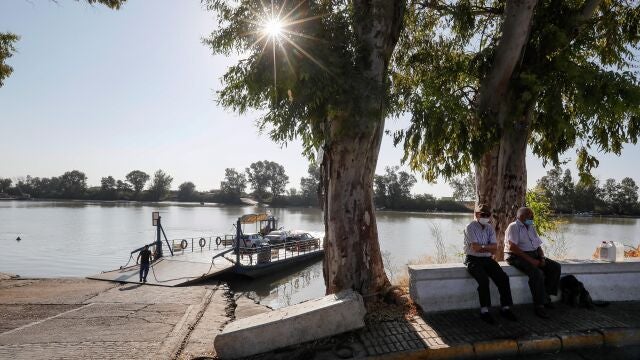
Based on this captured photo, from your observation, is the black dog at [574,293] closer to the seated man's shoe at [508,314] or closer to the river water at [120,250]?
the seated man's shoe at [508,314]

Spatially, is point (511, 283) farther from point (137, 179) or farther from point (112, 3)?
point (137, 179)

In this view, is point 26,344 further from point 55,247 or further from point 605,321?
point 55,247

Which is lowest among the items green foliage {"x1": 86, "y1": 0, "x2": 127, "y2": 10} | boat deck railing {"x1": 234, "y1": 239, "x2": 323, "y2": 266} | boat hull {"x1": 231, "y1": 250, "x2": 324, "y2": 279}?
boat hull {"x1": 231, "y1": 250, "x2": 324, "y2": 279}

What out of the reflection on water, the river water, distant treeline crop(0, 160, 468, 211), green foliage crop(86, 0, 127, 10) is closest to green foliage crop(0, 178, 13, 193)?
distant treeline crop(0, 160, 468, 211)

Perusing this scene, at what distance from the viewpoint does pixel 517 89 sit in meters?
8.27

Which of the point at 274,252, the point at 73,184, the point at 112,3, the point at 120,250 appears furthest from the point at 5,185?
the point at 112,3

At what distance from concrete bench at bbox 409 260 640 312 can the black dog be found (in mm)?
156

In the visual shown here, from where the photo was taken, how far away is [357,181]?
692cm

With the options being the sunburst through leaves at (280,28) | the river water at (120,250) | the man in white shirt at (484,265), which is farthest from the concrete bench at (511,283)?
the river water at (120,250)

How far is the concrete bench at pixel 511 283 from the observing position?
6.09 m

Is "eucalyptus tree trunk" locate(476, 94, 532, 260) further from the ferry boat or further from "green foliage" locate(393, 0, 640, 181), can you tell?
the ferry boat

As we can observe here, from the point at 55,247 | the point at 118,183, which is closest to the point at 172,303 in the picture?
the point at 55,247

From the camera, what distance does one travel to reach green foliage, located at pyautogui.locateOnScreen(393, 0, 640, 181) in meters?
7.42

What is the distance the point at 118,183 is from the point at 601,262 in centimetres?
13917
